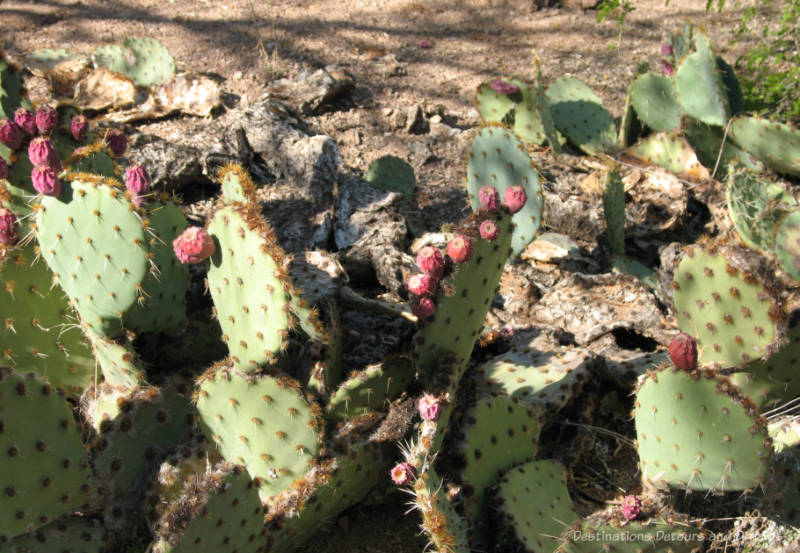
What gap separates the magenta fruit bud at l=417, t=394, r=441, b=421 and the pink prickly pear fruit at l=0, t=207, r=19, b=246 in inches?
60.1

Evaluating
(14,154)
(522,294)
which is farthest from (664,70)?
(14,154)

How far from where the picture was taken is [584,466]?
2.73 metres

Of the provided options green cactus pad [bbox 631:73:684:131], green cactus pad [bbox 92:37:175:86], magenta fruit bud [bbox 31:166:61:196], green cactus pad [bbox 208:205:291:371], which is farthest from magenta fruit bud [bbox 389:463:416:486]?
green cactus pad [bbox 92:37:175:86]

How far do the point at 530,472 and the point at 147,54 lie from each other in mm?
4183

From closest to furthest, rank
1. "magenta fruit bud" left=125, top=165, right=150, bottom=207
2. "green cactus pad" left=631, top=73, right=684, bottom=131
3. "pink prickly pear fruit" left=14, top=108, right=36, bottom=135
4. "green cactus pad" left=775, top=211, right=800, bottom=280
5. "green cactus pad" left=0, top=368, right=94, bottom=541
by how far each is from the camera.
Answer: "green cactus pad" left=0, top=368, right=94, bottom=541 < "magenta fruit bud" left=125, top=165, right=150, bottom=207 < "pink prickly pear fruit" left=14, top=108, right=36, bottom=135 < "green cactus pad" left=775, top=211, right=800, bottom=280 < "green cactus pad" left=631, top=73, right=684, bottom=131

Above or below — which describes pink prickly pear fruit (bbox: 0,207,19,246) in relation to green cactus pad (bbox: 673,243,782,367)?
above

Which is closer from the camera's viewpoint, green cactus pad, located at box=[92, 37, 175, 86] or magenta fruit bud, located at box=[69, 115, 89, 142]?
magenta fruit bud, located at box=[69, 115, 89, 142]

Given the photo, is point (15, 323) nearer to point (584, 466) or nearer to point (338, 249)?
point (338, 249)

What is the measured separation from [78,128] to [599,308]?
2.42 metres

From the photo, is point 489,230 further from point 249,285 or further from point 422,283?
point 249,285

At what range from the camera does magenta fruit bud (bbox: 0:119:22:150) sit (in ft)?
8.19

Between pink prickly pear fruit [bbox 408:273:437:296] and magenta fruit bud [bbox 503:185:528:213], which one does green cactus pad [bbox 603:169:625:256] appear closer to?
magenta fruit bud [bbox 503:185:528:213]

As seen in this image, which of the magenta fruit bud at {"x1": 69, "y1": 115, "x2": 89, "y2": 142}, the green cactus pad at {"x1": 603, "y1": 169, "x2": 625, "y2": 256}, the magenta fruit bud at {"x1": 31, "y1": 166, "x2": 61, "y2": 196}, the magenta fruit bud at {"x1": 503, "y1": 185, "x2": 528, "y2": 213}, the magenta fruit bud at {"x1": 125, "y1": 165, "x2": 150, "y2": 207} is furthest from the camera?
the green cactus pad at {"x1": 603, "y1": 169, "x2": 625, "y2": 256}

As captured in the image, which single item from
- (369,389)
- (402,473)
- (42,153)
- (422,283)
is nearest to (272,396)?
(369,389)
